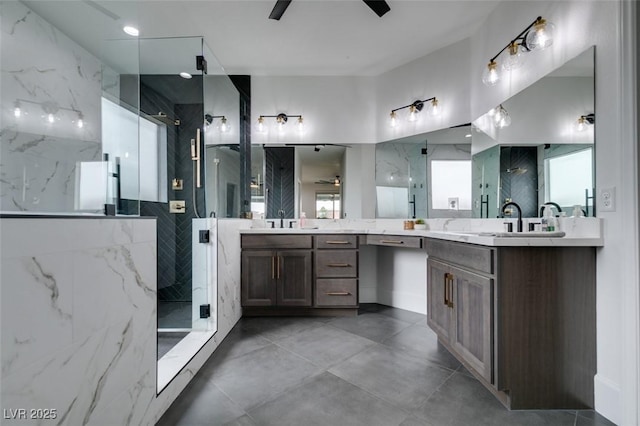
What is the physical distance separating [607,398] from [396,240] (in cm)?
158

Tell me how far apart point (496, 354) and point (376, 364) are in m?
0.75

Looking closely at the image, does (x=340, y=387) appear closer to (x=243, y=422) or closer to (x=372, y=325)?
(x=243, y=422)

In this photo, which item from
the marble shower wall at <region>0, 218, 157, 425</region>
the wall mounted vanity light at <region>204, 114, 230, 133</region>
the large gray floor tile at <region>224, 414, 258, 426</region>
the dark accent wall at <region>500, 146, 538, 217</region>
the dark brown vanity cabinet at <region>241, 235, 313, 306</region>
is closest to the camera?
the marble shower wall at <region>0, 218, 157, 425</region>

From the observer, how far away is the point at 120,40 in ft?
7.52

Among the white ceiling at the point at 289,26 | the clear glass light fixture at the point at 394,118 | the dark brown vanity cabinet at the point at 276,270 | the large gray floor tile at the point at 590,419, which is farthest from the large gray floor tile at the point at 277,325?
the white ceiling at the point at 289,26

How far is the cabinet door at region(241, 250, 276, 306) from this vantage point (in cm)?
269

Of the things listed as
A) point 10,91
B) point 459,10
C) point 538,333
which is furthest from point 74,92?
point 538,333

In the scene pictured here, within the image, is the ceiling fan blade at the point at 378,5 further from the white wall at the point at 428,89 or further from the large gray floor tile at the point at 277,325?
the large gray floor tile at the point at 277,325

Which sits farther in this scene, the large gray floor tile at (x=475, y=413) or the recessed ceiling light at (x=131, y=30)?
the recessed ceiling light at (x=131, y=30)

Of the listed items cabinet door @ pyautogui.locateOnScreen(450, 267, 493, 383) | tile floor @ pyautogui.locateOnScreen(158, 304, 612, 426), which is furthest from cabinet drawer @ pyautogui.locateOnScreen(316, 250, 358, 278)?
cabinet door @ pyautogui.locateOnScreen(450, 267, 493, 383)

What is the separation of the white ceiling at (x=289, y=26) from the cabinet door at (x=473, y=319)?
2185 mm

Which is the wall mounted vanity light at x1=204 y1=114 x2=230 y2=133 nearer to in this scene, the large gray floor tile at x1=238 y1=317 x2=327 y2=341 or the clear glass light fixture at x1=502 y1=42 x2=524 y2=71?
the large gray floor tile at x1=238 y1=317 x2=327 y2=341

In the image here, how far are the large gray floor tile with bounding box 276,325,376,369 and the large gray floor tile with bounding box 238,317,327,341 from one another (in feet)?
0.30

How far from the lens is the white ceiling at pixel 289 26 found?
213 centimetres
